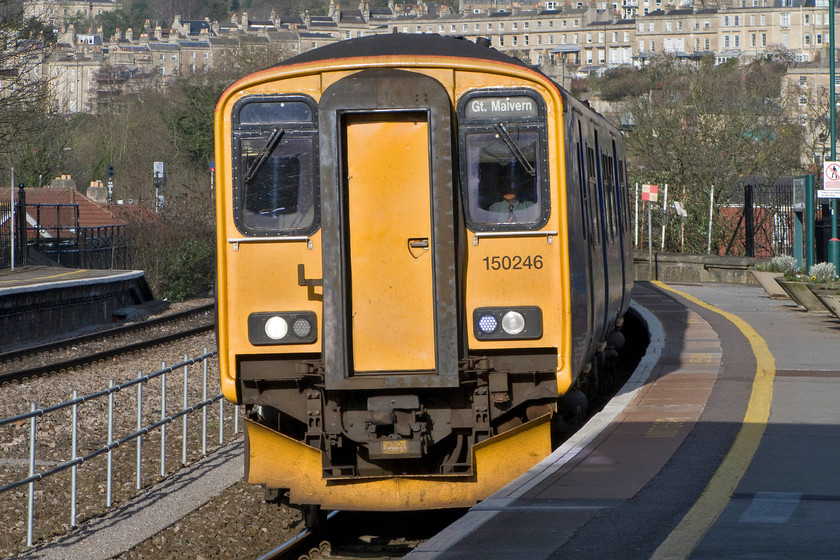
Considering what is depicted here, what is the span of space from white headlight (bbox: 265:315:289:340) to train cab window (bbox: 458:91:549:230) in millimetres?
1434

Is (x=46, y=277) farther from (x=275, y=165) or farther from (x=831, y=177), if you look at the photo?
(x=275, y=165)

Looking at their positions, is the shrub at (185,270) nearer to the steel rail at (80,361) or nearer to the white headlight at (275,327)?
the steel rail at (80,361)

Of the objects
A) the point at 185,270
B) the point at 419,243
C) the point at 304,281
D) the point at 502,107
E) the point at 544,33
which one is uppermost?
the point at 544,33

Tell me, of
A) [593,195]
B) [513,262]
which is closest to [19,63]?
[593,195]

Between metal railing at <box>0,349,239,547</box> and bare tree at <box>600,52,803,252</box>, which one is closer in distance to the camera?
metal railing at <box>0,349,239,547</box>

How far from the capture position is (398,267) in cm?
782

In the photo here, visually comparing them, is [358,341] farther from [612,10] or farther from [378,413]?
[612,10]

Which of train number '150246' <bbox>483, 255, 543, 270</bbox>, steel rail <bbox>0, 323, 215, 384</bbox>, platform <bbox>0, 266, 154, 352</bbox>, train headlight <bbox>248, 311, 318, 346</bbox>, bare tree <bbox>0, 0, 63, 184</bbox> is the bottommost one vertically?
steel rail <bbox>0, 323, 215, 384</bbox>

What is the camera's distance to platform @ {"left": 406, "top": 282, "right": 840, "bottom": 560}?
5.82 metres

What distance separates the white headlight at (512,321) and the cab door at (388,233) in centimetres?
38

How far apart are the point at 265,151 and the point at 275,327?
3.93 feet

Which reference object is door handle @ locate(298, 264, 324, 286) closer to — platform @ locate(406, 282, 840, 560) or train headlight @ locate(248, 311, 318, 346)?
train headlight @ locate(248, 311, 318, 346)

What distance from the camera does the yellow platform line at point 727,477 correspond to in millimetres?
5770

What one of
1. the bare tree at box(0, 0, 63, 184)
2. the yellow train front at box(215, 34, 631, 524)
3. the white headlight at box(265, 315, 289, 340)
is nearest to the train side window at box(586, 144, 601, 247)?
the yellow train front at box(215, 34, 631, 524)
